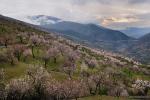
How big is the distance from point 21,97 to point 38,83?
46.1 feet

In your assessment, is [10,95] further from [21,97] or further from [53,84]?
[53,84]

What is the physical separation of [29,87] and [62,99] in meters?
22.5

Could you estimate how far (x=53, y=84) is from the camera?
646 ft

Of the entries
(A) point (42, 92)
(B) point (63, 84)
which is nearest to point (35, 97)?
(A) point (42, 92)

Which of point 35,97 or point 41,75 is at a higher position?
point 41,75

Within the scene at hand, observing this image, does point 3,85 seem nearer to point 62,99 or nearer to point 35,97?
point 35,97

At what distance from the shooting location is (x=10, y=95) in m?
185

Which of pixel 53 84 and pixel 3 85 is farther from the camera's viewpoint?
pixel 53 84

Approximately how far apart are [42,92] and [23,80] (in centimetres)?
1385

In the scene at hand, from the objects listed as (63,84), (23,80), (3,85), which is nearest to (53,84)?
(63,84)

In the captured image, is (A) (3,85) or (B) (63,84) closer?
(A) (3,85)

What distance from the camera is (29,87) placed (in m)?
188

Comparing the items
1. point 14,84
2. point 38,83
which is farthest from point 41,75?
point 14,84

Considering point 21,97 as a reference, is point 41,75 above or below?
above
